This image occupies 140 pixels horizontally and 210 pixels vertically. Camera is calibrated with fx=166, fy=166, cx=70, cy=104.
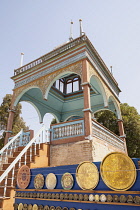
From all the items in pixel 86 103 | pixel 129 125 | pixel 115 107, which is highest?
pixel 115 107

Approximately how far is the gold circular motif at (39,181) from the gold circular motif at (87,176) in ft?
3.16

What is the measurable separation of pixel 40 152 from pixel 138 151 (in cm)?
1190

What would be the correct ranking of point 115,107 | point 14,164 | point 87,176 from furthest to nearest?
point 115,107 < point 14,164 < point 87,176

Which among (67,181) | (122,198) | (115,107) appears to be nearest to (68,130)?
(67,181)

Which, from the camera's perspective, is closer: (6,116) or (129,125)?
(129,125)

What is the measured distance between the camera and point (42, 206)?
11.4 feet

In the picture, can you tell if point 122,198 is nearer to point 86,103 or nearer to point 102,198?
point 102,198

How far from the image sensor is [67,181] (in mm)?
3297

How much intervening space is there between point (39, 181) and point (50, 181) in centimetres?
33

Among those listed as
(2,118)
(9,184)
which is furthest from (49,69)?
(2,118)

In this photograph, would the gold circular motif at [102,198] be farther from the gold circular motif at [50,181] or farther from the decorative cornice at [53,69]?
the decorative cornice at [53,69]

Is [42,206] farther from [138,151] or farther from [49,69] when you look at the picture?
[138,151]

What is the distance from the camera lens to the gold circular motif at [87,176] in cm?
297

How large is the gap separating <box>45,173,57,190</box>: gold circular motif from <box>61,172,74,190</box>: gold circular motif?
22cm
